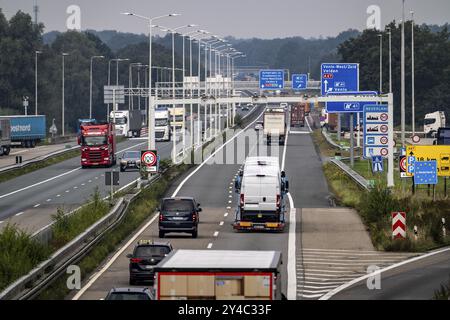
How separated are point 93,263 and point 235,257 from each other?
18.3 metres

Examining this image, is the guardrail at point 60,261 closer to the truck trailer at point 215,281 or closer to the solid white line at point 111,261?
the solid white line at point 111,261

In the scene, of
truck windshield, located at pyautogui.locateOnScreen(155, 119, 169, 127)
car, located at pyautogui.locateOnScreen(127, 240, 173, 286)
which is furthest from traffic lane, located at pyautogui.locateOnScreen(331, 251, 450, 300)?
truck windshield, located at pyautogui.locateOnScreen(155, 119, 169, 127)

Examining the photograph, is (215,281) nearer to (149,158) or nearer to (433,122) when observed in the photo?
(149,158)

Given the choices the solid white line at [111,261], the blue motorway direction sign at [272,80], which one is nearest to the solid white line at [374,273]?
the solid white line at [111,261]

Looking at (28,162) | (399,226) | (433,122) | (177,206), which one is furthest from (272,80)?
(399,226)

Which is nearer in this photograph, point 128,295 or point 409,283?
point 128,295

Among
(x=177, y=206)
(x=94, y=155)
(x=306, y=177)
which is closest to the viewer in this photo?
(x=177, y=206)

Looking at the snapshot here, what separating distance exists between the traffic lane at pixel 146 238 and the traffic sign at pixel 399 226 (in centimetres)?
732

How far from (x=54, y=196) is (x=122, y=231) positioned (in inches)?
986

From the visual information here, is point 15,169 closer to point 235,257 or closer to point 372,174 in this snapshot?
point 372,174

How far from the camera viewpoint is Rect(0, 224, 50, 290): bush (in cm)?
3625

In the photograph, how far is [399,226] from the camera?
165 ft

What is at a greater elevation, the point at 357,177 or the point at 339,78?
the point at 339,78

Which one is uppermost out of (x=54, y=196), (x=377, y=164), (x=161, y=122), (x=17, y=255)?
(x=161, y=122)
